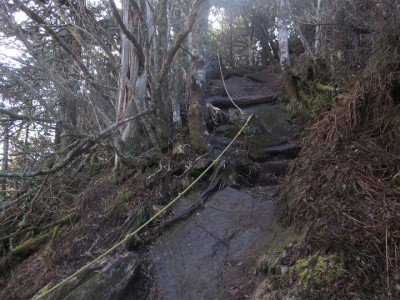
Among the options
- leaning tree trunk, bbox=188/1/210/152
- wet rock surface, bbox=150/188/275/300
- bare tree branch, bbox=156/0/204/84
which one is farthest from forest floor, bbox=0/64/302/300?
bare tree branch, bbox=156/0/204/84

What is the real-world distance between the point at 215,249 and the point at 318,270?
174cm

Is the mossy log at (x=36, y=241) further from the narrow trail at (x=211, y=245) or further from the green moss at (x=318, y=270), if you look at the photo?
the green moss at (x=318, y=270)

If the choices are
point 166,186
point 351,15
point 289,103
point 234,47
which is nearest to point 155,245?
point 166,186

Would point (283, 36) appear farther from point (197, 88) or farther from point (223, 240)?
point (223, 240)

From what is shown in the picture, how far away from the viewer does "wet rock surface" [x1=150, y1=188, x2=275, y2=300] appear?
3.87 m

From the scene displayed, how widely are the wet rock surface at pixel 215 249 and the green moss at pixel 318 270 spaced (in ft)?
2.59

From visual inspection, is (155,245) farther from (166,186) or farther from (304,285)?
(304,285)

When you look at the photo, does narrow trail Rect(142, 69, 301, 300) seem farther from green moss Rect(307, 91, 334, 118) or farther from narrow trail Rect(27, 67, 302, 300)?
green moss Rect(307, 91, 334, 118)

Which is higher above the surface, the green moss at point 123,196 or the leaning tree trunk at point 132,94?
the leaning tree trunk at point 132,94

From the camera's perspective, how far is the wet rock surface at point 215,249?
3.87m

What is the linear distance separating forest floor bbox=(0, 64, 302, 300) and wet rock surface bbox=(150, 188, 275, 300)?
0.04ft

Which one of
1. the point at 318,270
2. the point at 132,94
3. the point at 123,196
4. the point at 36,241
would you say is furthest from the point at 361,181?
the point at 36,241

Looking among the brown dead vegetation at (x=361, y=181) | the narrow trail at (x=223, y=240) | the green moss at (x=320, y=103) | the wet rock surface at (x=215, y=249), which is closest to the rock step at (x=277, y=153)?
the narrow trail at (x=223, y=240)

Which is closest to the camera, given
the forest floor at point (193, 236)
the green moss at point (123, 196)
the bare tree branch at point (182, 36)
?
the forest floor at point (193, 236)
